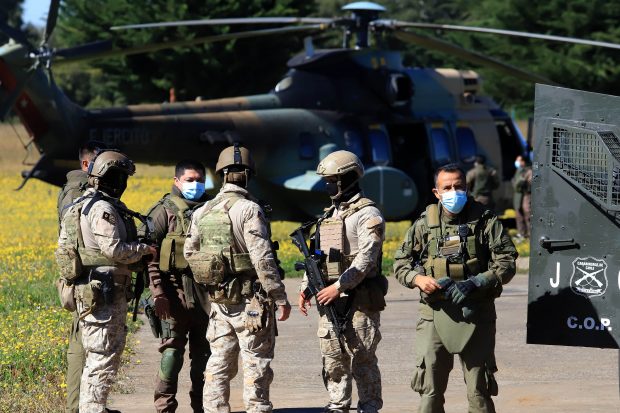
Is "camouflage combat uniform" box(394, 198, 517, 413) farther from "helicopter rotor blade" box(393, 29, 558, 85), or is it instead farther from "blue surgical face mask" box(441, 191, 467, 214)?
"helicopter rotor blade" box(393, 29, 558, 85)

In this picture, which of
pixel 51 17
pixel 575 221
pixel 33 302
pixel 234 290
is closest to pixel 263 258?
pixel 234 290

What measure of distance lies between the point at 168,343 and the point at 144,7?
3595cm

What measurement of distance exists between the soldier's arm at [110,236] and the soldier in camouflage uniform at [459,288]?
1.73m

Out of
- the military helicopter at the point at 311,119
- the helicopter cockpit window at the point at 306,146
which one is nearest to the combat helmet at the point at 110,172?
the military helicopter at the point at 311,119

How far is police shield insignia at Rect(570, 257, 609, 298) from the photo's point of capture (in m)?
7.40

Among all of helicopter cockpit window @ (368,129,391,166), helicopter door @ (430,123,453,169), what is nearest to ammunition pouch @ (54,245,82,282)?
helicopter cockpit window @ (368,129,391,166)

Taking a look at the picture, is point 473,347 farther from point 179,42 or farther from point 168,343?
point 179,42

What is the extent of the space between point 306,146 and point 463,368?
42.6 ft

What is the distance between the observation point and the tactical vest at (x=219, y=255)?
7.60 m

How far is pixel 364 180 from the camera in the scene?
2027 centimetres

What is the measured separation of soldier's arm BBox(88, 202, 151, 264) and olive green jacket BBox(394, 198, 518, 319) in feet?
5.54

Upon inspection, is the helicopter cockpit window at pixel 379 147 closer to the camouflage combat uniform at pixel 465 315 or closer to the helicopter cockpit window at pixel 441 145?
the helicopter cockpit window at pixel 441 145

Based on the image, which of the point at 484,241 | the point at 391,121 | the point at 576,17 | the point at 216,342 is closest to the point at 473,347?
the point at 484,241

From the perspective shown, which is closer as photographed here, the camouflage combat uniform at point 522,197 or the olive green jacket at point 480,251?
the olive green jacket at point 480,251
